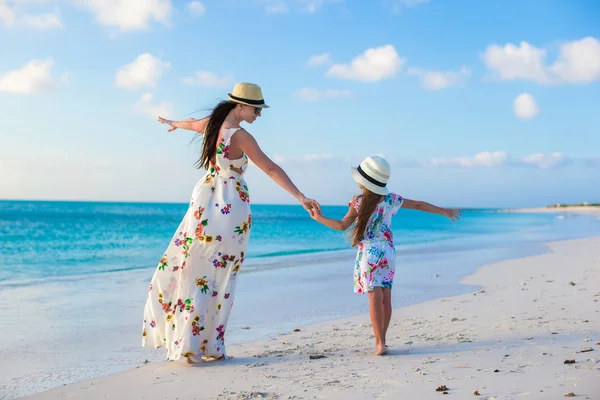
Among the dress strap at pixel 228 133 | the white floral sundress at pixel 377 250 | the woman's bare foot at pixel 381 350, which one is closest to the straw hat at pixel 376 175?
the white floral sundress at pixel 377 250

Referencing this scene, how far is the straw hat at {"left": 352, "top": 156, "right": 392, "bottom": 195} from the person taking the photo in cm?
444

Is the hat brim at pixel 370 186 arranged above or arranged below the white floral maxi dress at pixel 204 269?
above

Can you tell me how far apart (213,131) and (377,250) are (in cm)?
156

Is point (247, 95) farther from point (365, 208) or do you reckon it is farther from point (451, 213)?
point (451, 213)

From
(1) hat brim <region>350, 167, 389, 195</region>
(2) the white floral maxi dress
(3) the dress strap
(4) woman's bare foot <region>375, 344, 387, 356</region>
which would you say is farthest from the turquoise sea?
(3) the dress strap

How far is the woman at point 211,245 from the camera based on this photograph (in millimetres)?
4277

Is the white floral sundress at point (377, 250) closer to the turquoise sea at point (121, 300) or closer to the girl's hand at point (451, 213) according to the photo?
the turquoise sea at point (121, 300)

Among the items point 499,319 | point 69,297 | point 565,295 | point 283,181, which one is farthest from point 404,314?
point 69,297

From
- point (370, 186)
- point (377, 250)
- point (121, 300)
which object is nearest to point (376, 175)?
point (370, 186)

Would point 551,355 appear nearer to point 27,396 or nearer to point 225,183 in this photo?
point 225,183

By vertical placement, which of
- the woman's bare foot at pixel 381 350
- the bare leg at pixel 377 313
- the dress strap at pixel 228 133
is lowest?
the woman's bare foot at pixel 381 350

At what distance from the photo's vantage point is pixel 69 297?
27.5 ft

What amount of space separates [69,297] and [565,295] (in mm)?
6692

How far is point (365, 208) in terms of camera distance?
4.49 meters
